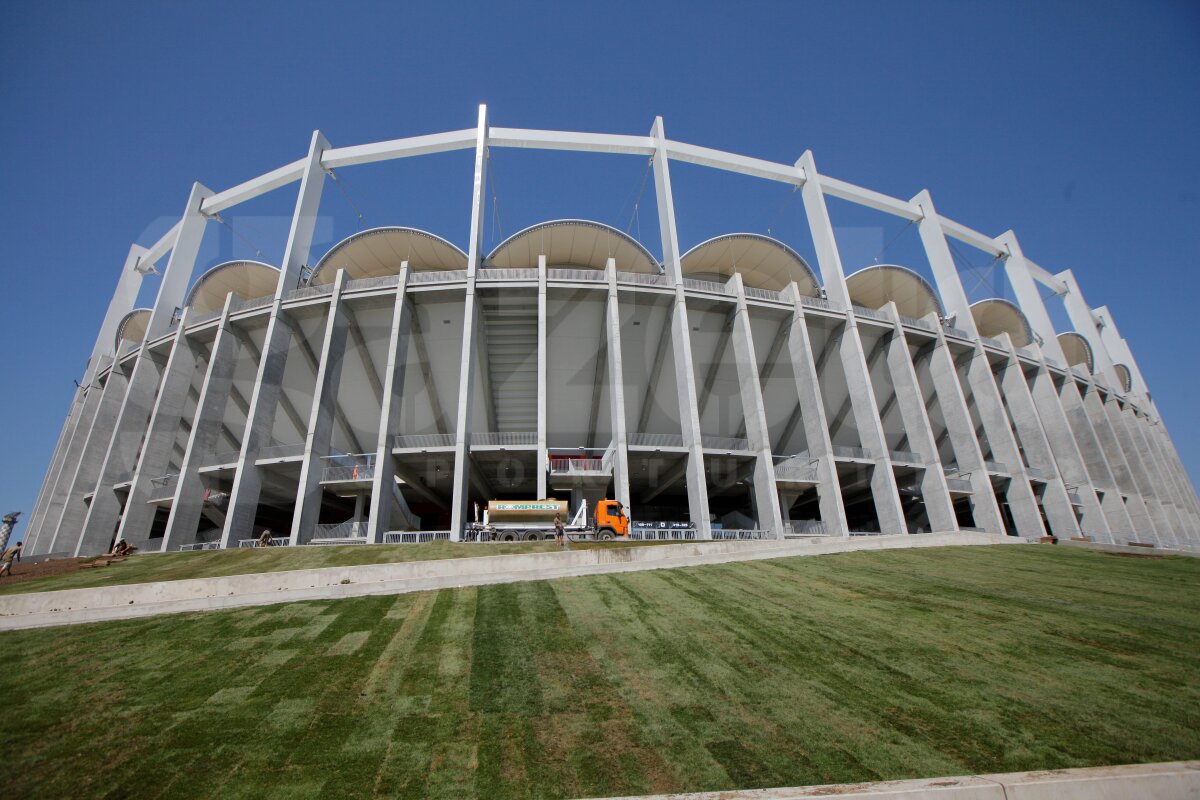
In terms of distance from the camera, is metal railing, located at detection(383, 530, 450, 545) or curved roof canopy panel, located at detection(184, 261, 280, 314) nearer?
metal railing, located at detection(383, 530, 450, 545)

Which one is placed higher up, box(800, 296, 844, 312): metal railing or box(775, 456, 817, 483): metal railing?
box(800, 296, 844, 312): metal railing

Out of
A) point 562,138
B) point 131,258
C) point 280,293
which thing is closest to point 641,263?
point 562,138

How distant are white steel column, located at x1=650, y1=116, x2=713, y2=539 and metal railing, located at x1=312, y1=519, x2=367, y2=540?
1608 centimetres

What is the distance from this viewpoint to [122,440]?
29.1 meters

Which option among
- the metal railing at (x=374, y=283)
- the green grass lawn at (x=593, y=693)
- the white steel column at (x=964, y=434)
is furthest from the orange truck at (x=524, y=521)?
the white steel column at (x=964, y=434)

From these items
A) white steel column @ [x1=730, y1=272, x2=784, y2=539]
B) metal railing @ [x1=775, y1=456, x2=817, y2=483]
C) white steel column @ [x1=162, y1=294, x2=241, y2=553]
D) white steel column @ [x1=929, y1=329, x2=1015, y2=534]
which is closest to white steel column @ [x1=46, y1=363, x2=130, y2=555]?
white steel column @ [x1=162, y1=294, x2=241, y2=553]

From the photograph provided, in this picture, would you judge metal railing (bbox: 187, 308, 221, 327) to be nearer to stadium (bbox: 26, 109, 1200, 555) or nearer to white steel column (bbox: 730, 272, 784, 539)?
stadium (bbox: 26, 109, 1200, 555)

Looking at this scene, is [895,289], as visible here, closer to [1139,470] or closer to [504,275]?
[504,275]

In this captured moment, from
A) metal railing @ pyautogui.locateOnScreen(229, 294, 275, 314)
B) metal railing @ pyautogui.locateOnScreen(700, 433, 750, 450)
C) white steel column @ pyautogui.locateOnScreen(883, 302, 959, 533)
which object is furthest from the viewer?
metal railing @ pyautogui.locateOnScreen(700, 433, 750, 450)

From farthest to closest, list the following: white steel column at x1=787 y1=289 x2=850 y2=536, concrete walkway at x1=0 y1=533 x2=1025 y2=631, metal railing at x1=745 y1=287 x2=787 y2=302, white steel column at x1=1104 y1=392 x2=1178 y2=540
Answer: white steel column at x1=1104 y1=392 x2=1178 y2=540 → metal railing at x1=745 y1=287 x2=787 y2=302 → white steel column at x1=787 y1=289 x2=850 y2=536 → concrete walkway at x1=0 y1=533 x2=1025 y2=631

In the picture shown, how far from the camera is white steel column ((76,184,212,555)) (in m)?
27.8

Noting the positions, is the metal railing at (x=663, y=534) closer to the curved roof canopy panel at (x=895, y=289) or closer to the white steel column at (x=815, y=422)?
the white steel column at (x=815, y=422)

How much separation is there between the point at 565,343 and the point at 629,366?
13.8 feet

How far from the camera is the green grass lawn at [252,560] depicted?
49.7ft
